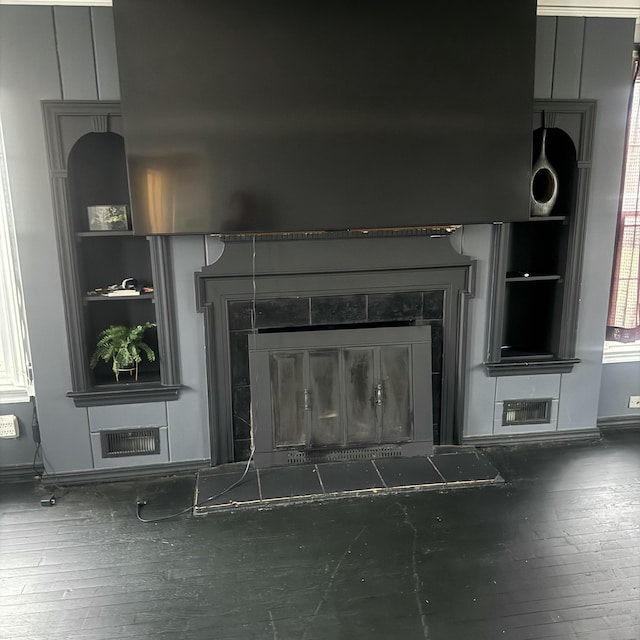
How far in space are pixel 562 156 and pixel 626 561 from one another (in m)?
2.11

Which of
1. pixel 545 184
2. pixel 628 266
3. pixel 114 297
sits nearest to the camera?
pixel 114 297

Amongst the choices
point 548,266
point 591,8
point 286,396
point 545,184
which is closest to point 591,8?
point 591,8

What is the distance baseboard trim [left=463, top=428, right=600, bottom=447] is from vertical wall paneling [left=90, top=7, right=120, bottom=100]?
2642mm

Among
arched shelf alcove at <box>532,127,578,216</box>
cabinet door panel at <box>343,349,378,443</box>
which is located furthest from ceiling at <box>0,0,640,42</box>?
cabinet door panel at <box>343,349,378,443</box>

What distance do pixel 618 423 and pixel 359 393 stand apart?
178 centimetres

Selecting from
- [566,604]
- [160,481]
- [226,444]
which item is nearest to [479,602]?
[566,604]

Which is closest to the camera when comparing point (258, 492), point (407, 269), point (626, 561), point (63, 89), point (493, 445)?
point (626, 561)

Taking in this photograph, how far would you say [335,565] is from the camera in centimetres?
219

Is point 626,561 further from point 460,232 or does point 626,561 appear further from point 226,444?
point 226,444

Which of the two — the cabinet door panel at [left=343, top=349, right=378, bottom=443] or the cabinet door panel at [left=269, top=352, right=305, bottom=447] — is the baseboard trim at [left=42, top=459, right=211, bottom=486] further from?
the cabinet door panel at [left=343, top=349, right=378, bottom=443]

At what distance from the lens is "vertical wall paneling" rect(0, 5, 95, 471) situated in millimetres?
2447

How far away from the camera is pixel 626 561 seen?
7.23 feet

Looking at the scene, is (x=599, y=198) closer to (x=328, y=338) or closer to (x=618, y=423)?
(x=618, y=423)

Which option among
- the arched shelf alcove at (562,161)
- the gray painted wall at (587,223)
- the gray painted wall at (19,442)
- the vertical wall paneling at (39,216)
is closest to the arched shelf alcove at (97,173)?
the vertical wall paneling at (39,216)
